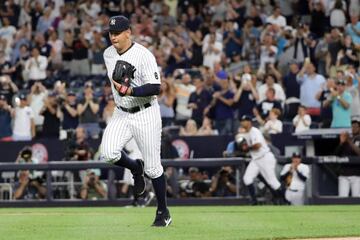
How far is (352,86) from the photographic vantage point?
1920cm

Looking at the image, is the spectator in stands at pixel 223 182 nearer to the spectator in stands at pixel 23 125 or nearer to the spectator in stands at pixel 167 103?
the spectator in stands at pixel 167 103

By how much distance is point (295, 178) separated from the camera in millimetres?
18234

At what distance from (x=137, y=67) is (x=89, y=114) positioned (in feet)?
35.2

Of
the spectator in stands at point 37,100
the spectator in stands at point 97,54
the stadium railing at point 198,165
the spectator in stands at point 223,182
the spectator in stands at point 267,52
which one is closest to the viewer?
the stadium railing at point 198,165

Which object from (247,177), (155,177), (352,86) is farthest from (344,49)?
(155,177)

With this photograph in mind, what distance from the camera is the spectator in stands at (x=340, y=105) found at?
18.9m

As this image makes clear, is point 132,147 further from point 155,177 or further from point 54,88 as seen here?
point 155,177

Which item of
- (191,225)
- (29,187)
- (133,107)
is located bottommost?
(29,187)

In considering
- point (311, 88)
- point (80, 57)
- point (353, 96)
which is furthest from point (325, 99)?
point (80, 57)

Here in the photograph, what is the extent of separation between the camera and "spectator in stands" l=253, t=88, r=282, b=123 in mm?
19812

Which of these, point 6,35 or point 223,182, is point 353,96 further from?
point 6,35

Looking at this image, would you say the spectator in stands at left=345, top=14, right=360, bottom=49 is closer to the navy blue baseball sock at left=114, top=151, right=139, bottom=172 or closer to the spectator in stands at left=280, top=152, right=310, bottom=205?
the spectator in stands at left=280, top=152, right=310, bottom=205

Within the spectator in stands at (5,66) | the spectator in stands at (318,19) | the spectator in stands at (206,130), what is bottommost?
the spectator in stands at (206,130)

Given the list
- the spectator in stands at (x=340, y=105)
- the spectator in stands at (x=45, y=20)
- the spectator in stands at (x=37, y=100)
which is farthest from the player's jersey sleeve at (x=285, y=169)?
the spectator in stands at (x=45, y=20)
